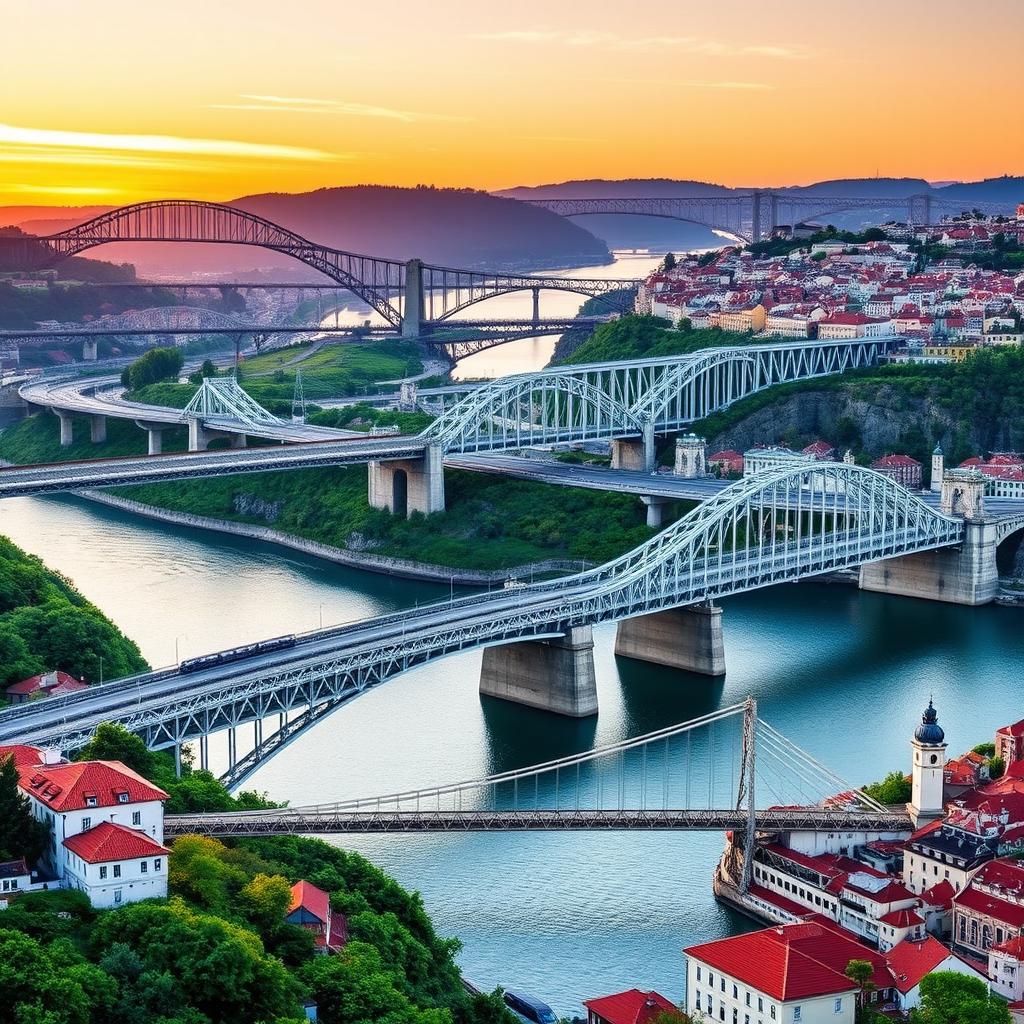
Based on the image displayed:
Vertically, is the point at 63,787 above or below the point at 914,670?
above

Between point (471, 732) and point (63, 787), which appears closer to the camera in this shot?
point (63, 787)

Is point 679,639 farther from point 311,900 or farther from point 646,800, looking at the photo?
point 311,900

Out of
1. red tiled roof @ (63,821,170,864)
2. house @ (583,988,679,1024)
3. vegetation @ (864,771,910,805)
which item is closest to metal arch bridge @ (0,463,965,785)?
red tiled roof @ (63,821,170,864)

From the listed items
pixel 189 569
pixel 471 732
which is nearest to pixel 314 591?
pixel 189 569

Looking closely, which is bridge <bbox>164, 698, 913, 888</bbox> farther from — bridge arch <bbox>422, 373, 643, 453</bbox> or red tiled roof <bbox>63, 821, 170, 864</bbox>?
bridge arch <bbox>422, 373, 643, 453</bbox>

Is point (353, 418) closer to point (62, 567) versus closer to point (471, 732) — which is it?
point (62, 567)

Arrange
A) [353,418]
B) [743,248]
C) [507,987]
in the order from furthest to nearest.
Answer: [743,248] < [353,418] < [507,987]

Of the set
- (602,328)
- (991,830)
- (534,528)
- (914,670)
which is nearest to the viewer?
(991,830)

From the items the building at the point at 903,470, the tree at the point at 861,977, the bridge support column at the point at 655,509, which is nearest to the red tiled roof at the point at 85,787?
the tree at the point at 861,977
